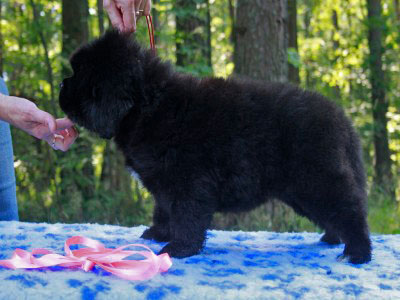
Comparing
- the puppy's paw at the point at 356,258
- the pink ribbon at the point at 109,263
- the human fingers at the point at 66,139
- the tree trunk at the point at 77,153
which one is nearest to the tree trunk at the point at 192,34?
the tree trunk at the point at 77,153

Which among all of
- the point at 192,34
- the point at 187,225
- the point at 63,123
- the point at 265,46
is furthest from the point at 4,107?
the point at 192,34

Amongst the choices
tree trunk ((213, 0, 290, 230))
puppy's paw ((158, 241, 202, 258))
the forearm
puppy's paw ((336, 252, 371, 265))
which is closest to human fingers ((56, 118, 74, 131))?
the forearm

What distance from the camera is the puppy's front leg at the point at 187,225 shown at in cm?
246

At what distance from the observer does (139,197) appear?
6.54 m

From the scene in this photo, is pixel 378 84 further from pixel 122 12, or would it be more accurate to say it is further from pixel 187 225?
pixel 187 225

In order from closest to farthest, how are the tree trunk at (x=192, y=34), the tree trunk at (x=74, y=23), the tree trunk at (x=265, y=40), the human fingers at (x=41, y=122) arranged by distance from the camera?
1. the human fingers at (x=41, y=122)
2. the tree trunk at (x=265, y=40)
3. the tree trunk at (x=192, y=34)
4. the tree trunk at (x=74, y=23)

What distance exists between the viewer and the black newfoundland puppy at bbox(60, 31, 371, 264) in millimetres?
2479

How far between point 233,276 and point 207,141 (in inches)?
27.7

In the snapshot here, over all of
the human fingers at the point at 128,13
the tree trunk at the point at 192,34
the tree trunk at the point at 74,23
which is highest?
the tree trunk at the point at 74,23

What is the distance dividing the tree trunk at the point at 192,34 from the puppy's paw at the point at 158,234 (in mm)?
3549

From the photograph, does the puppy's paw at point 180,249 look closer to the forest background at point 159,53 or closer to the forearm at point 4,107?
the forearm at point 4,107

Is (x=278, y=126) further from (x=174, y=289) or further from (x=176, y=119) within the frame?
(x=174, y=289)

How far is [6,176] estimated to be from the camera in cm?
390

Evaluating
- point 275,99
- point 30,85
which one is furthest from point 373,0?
point 275,99
